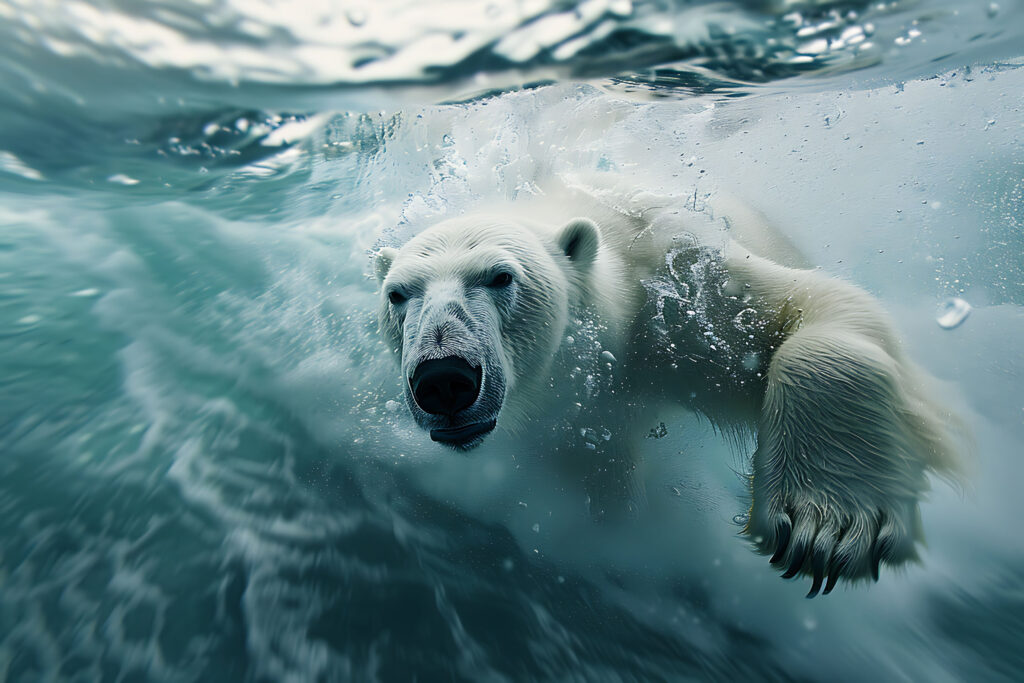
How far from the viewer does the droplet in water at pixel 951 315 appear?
9.46 feet

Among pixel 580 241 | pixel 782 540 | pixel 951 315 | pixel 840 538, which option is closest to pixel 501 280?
pixel 580 241

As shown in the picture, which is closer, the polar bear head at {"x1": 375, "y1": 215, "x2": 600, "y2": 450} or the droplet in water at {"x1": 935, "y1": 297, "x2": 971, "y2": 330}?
the polar bear head at {"x1": 375, "y1": 215, "x2": 600, "y2": 450}

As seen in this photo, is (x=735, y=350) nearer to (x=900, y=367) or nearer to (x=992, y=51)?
(x=900, y=367)

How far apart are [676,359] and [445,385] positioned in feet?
4.26

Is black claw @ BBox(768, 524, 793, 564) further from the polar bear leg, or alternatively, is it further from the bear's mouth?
the bear's mouth

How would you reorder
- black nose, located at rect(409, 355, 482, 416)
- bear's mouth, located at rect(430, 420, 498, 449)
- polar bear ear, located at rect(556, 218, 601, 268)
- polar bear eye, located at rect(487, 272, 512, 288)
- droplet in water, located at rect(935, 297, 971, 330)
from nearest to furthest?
black nose, located at rect(409, 355, 482, 416)
bear's mouth, located at rect(430, 420, 498, 449)
polar bear eye, located at rect(487, 272, 512, 288)
polar bear ear, located at rect(556, 218, 601, 268)
droplet in water, located at rect(935, 297, 971, 330)

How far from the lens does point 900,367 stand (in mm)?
2082

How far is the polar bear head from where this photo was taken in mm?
1772

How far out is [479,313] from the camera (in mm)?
2061

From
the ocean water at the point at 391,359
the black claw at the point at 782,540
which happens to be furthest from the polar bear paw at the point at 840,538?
the ocean water at the point at 391,359

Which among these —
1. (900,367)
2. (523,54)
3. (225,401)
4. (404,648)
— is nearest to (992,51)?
(900,367)

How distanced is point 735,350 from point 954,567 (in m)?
1.28

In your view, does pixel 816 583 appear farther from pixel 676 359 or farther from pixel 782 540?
pixel 676 359

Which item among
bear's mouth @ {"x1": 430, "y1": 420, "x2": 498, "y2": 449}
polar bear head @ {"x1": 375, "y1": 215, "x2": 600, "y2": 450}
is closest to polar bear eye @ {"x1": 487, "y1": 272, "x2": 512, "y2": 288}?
polar bear head @ {"x1": 375, "y1": 215, "x2": 600, "y2": 450}
